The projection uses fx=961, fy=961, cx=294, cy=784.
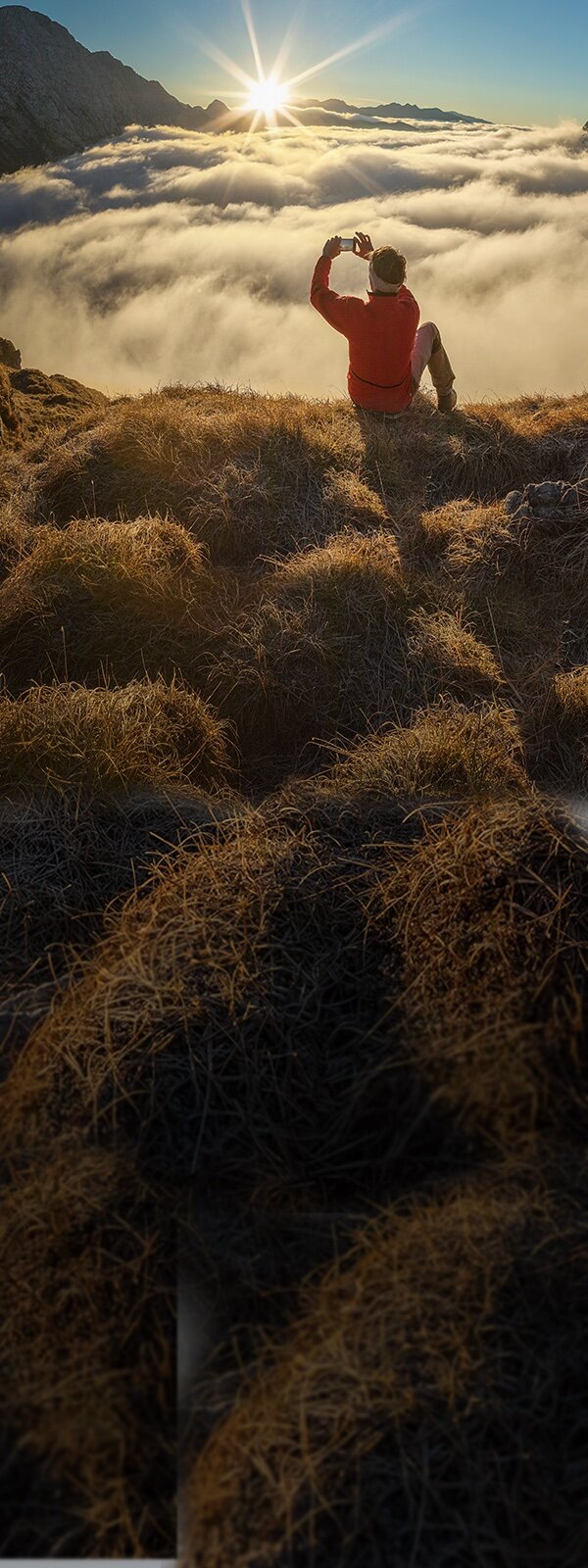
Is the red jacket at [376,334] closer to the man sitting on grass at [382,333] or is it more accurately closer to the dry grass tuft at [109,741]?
the man sitting on grass at [382,333]

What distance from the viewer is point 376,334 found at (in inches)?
272

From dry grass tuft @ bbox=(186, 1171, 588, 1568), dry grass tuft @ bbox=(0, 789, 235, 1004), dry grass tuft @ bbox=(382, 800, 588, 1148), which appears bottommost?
dry grass tuft @ bbox=(186, 1171, 588, 1568)

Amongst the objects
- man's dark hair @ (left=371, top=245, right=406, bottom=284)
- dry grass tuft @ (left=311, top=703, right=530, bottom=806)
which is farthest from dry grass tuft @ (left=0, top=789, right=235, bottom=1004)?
man's dark hair @ (left=371, top=245, right=406, bottom=284)

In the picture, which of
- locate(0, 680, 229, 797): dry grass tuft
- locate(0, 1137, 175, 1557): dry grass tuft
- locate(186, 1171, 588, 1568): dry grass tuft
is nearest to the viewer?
locate(186, 1171, 588, 1568): dry grass tuft

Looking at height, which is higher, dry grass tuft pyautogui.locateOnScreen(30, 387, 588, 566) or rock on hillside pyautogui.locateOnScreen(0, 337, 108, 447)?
rock on hillside pyautogui.locateOnScreen(0, 337, 108, 447)

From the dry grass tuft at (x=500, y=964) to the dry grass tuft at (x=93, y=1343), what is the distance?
2.22 ft

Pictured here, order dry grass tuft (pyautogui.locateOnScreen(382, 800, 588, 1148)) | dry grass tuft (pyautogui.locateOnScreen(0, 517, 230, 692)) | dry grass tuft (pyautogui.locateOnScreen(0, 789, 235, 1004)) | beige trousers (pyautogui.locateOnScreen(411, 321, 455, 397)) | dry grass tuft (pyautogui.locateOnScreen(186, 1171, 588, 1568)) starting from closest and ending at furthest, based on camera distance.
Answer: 1. dry grass tuft (pyautogui.locateOnScreen(186, 1171, 588, 1568))
2. dry grass tuft (pyautogui.locateOnScreen(382, 800, 588, 1148))
3. dry grass tuft (pyautogui.locateOnScreen(0, 789, 235, 1004))
4. dry grass tuft (pyautogui.locateOnScreen(0, 517, 230, 692))
5. beige trousers (pyautogui.locateOnScreen(411, 321, 455, 397))

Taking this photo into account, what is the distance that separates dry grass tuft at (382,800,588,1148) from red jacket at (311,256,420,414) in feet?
17.1

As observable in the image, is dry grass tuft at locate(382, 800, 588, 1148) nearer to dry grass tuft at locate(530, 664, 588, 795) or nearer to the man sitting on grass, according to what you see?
dry grass tuft at locate(530, 664, 588, 795)

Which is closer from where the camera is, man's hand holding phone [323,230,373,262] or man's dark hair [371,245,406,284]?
man's dark hair [371,245,406,284]

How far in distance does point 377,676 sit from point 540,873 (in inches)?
96.3

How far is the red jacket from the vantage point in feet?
22.5

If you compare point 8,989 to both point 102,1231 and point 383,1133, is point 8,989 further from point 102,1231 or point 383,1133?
point 383,1133

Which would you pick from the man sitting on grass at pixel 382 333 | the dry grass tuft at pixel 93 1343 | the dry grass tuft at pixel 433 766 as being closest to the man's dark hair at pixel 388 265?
the man sitting on grass at pixel 382 333
